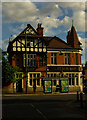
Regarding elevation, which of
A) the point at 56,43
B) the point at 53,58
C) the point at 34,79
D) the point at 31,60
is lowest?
the point at 34,79

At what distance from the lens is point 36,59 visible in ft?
124

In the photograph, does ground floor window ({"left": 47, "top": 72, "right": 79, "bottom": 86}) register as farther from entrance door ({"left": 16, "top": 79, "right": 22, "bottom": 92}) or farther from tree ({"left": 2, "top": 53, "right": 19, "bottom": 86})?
tree ({"left": 2, "top": 53, "right": 19, "bottom": 86})

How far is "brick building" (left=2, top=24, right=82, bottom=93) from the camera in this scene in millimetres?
37094

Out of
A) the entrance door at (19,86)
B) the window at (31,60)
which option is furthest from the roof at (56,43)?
the entrance door at (19,86)

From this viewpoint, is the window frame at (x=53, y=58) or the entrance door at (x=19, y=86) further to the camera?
the window frame at (x=53, y=58)

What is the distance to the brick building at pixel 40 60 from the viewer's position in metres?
37.1

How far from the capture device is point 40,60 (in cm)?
3800
